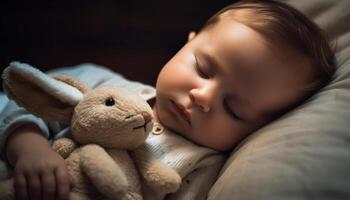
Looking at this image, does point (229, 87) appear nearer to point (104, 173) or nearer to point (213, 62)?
point (213, 62)

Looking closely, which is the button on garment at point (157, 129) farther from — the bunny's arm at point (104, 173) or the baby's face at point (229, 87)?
the bunny's arm at point (104, 173)

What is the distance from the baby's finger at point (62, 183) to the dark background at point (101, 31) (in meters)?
0.95

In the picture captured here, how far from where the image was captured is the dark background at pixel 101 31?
1.56m

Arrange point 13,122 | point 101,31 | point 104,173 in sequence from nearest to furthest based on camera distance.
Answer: point 104,173, point 13,122, point 101,31

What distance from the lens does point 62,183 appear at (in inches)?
26.4

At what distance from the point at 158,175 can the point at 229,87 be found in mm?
234

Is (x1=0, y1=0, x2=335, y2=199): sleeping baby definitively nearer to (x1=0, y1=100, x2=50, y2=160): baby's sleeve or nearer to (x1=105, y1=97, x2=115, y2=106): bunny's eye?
(x1=0, y1=100, x2=50, y2=160): baby's sleeve

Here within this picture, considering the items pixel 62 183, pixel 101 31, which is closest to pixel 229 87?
pixel 62 183

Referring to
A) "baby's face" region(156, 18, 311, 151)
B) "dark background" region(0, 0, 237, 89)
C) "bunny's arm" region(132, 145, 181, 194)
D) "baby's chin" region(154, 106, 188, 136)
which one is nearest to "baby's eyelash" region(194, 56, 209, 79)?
"baby's face" region(156, 18, 311, 151)

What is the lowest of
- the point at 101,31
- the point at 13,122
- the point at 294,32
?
the point at 101,31

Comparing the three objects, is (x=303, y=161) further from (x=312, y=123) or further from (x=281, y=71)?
(x=281, y=71)

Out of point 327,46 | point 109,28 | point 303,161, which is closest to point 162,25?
point 109,28

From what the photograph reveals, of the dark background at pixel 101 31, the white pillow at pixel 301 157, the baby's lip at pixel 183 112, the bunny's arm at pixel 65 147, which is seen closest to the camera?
the white pillow at pixel 301 157

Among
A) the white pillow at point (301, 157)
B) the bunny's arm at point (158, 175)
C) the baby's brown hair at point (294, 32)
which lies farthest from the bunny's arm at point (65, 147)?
the baby's brown hair at point (294, 32)
